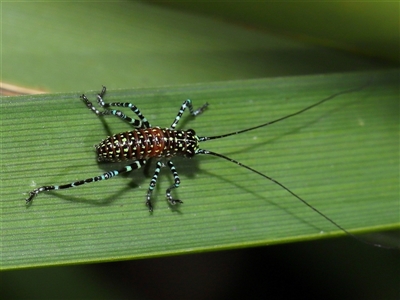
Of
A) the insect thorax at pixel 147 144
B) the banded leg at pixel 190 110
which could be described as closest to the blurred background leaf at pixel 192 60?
the banded leg at pixel 190 110

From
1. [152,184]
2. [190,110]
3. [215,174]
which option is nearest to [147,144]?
[152,184]

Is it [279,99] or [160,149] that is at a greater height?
[279,99]

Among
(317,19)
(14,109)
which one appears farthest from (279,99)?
(14,109)

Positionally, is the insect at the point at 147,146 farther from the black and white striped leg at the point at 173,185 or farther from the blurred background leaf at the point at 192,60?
the blurred background leaf at the point at 192,60

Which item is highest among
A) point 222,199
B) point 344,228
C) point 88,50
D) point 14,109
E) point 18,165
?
point 88,50

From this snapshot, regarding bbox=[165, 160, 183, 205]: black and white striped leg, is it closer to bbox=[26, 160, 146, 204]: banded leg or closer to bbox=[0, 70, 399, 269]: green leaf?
bbox=[0, 70, 399, 269]: green leaf

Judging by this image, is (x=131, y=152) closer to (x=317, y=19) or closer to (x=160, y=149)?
(x=160, y=149)

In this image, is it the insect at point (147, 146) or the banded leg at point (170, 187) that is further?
the banded leg at point (170, 187)
